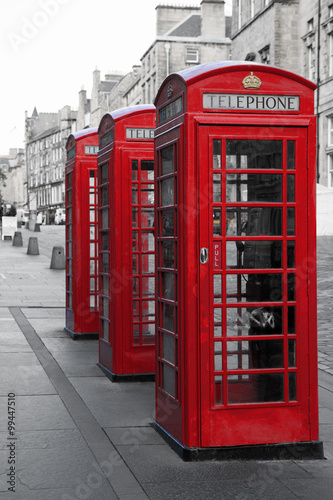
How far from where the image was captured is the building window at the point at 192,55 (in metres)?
65.5

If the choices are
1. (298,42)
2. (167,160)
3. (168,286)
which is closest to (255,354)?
(168,286)

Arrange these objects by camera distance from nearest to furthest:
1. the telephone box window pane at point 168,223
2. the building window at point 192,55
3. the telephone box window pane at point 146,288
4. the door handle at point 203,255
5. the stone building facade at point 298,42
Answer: the door handle at point 203,255
the telephone box window pane at point 168,223
the telephone box window pane at point 146,288
the stone building facade at point 298,42
the building window at point 192,55

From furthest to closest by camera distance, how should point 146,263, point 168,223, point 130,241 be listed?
point 146,263
point 130,241
point 168,223

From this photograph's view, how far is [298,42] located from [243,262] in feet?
125

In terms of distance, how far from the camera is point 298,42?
133 ft

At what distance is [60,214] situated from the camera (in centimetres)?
7081

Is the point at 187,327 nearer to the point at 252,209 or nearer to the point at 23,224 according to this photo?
the point at 252,209

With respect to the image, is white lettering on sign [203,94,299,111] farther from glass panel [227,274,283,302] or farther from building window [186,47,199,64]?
building window [186,47,199,64]

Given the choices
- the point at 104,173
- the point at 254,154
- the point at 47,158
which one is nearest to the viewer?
the point at 254,154

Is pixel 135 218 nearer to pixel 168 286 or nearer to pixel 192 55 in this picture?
pixel 168 286

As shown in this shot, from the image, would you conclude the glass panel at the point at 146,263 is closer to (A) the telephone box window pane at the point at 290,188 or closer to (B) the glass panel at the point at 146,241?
(B) the glass panel at the point at 146,241

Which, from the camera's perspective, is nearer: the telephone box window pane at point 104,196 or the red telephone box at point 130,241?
the red telephone box at point 130,241

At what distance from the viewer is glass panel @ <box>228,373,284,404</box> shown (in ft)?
15.4

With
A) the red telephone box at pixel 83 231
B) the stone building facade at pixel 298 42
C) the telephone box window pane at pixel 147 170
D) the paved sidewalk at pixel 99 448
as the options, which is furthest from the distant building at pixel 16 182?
the telephone box window pane at pixel 147 170
